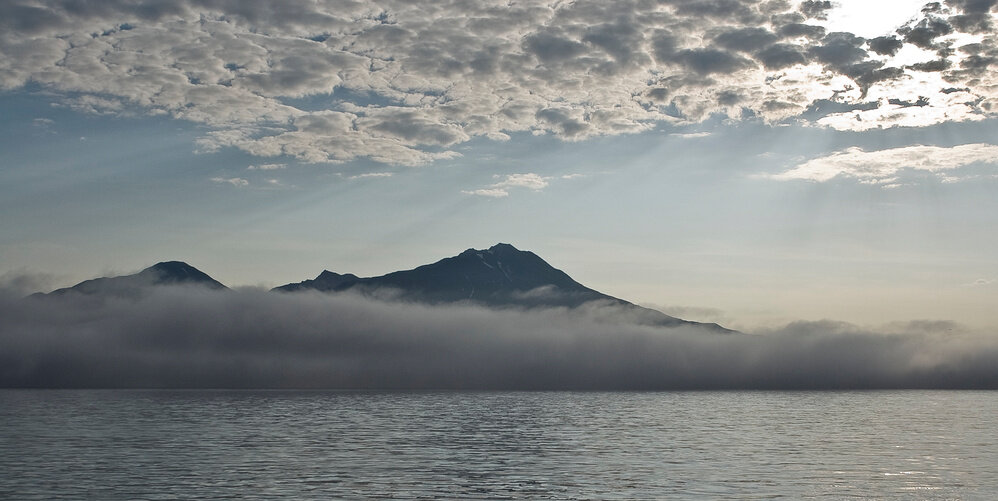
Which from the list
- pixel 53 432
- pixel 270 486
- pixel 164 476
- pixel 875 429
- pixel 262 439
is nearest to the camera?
pixel 270 486

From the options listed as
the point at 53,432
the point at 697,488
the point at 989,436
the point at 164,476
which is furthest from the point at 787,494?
the point at 53,432

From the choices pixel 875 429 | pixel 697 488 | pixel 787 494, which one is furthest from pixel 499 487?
pixel 875 429

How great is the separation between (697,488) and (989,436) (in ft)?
323

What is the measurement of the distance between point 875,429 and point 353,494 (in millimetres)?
126822

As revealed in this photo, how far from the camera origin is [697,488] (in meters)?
73.2

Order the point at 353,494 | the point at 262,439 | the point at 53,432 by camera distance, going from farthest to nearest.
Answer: the point at 53,432
the point at 262,439
the point at 353,494

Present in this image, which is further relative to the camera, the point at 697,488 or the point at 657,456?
the point at 657,456

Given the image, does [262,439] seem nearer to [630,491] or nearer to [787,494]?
[630,491]

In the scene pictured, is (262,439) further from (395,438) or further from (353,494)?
(353,494)

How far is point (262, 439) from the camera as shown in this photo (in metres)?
128

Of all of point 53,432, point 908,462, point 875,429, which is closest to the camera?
point 908,462

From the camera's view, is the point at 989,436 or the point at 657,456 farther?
the point at 989,436

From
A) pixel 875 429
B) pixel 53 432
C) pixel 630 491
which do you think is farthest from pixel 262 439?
pixel 875 429

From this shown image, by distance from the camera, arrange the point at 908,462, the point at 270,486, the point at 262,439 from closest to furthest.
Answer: the point at 270,486 → the point at 908,462 → the point at 262,439
